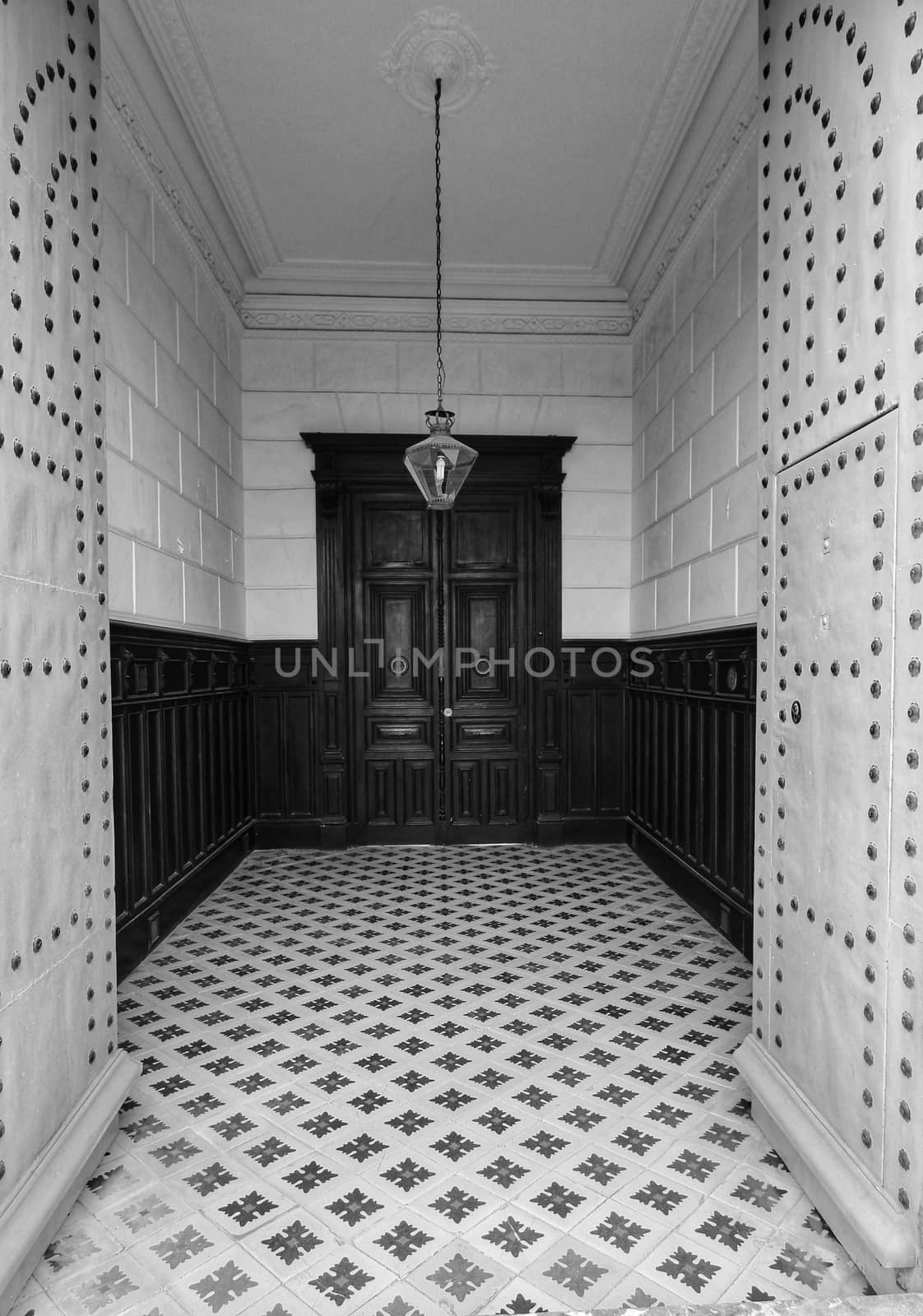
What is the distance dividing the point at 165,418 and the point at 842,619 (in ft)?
11.5

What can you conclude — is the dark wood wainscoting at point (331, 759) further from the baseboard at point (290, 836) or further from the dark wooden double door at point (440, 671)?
the dark wooden double door at point (440, 671)

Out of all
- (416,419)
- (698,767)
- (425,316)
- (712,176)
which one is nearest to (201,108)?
(425,316)

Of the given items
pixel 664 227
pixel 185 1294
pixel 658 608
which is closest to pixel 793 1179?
pixel 185 1294

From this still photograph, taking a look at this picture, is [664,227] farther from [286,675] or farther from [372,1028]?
[372,1028]

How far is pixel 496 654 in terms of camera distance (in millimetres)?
5996

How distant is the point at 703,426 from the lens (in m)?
4.32

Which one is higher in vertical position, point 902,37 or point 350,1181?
point 902,37

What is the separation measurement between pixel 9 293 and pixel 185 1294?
2.20 m

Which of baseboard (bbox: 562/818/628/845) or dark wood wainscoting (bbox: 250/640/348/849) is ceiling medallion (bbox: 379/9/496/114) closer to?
dark wood wainscoting (bbox: 250/640/348/849)

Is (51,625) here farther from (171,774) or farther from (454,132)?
(454,132)

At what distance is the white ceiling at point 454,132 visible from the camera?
11.0ft

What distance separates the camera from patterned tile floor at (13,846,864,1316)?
1.74m

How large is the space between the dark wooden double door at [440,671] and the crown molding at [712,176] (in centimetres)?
179

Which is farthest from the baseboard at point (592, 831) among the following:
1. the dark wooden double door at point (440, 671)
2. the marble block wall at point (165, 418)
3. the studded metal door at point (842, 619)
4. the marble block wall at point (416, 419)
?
the studded metal door at point (842, 619)
